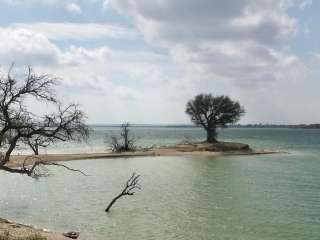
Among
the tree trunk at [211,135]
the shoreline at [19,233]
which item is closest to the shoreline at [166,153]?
the tree trunk at [211,135]

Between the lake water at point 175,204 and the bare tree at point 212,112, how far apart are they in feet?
144

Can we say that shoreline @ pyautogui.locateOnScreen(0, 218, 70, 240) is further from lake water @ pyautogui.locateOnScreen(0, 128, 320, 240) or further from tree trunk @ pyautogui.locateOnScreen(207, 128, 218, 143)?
tree trunk @ pyautogui.locateOnScreen(207, 128, 218, 143)

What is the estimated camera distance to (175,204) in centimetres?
3222

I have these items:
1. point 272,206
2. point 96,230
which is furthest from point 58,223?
point 272,206

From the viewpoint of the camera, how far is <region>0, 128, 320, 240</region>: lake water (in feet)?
82.4

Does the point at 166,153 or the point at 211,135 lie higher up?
the point at 211,135

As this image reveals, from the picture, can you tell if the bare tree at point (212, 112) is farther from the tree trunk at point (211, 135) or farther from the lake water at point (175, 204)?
the lake water at point (175, 204)

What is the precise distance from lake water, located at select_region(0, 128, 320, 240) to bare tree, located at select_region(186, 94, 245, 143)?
43.8 meters

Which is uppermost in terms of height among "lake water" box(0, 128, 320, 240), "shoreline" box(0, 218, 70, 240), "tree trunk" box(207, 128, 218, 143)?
"tree trunk" box(207, 128, 218, 143)

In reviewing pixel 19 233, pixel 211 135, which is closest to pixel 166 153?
pixel 211 135

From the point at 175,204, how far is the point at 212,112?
65991mm

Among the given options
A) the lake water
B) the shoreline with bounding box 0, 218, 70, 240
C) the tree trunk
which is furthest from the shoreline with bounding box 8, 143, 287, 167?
the shoreline with bounding box 0, 218, 70, 240

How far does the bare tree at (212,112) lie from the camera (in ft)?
318

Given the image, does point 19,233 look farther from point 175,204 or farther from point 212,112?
point 212,112
